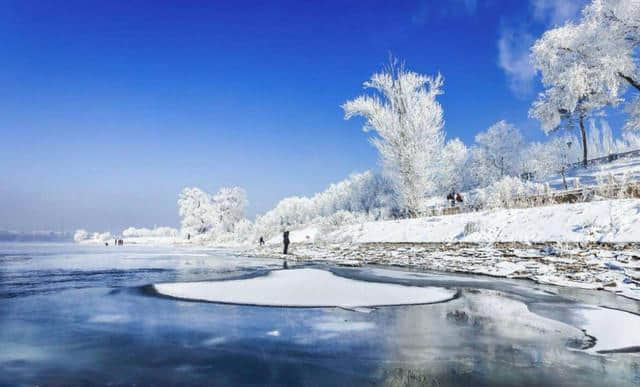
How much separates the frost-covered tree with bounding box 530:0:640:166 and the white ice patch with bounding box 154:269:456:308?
18.3m

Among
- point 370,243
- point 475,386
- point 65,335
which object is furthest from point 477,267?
point 370,243

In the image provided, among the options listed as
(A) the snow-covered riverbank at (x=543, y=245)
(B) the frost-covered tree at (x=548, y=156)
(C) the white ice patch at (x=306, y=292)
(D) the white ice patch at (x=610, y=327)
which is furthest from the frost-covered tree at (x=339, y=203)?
(D) the white ice patch at (x=610, y=327)

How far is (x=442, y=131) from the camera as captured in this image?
1082 inches

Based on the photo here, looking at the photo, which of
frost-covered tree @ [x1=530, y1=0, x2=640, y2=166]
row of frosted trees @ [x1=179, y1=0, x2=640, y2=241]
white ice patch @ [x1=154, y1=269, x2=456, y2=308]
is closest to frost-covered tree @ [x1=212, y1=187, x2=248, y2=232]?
row of frosted trees @ [x1=179, y1=0, x2=640, y2=241]

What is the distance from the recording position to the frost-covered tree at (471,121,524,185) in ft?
167

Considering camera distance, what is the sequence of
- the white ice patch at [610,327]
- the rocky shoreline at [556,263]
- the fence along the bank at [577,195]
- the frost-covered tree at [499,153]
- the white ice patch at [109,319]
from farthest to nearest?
the frost-covered tree at [499,153], the fence along the bank at [577,195], the rocky shoreline at [556,263], the white ice patch at [109,319], the white ice patch at [610,327]

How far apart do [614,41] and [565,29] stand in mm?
2787

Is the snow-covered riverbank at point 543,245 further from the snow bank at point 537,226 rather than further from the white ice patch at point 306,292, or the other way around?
the white ice patch at point 306,292

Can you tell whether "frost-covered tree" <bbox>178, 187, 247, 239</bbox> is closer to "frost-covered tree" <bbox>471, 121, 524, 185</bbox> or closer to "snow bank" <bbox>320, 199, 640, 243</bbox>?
"frost-covered tree" <bbox>471, 121, 524, 185</bbox>

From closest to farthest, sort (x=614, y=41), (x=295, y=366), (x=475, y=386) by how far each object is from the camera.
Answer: (x=475, y=386) < (x=295, y=366) < (x=614, y=41)

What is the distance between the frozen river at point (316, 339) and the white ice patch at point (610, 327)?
2cm

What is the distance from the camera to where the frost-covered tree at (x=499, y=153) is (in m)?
50.9

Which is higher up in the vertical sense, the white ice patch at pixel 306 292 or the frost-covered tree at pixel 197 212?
the frost-covered tree at pixel 197 212

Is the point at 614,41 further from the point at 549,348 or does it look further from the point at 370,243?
the point at 549,348
